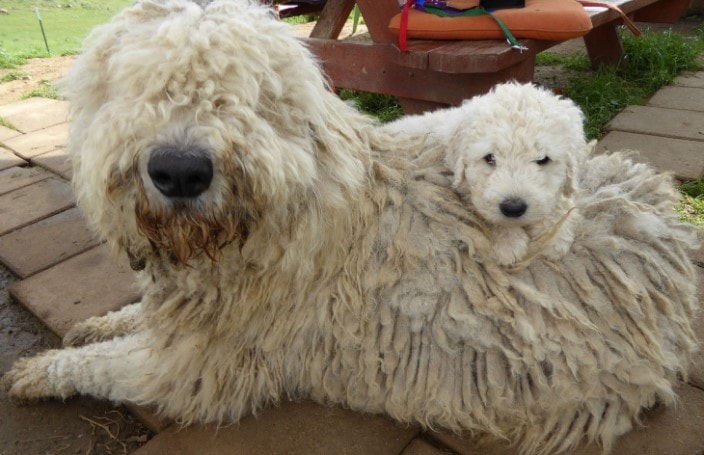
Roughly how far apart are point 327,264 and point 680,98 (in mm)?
4275

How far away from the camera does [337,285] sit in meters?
1.72

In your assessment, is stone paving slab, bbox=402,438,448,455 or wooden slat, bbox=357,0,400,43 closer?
stone paving slab, bbox=402,438,448,455

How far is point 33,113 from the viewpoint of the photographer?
4.90 m

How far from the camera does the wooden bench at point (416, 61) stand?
3000 millimetres

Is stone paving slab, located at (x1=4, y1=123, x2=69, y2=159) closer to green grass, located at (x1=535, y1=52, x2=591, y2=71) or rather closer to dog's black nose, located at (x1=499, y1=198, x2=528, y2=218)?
dog's black nose, located at (x1=499, y1=198, x2=528, y2=218)

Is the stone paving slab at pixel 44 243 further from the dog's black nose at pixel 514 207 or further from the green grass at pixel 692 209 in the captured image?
the green grass at pixel 692 209

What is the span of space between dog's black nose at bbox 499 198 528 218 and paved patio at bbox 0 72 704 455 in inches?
30.1

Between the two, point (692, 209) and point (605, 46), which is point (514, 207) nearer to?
point (692, 209)

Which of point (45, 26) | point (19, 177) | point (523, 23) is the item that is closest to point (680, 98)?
point (523, 23)

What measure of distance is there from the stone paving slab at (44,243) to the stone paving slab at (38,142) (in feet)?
3.70

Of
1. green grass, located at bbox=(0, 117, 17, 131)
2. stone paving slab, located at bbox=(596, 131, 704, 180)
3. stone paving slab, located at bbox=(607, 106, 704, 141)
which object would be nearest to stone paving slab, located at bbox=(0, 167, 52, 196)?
green grass, located at bbox=(0, 117, 17, 131)

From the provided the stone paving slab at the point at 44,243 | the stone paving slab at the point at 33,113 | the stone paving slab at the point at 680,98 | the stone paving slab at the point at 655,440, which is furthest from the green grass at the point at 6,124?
the stone paving slab at the point at 680,98

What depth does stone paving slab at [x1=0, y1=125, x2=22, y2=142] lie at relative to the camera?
4.41 metres

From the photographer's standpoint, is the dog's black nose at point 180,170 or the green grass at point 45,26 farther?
the green grass at point 45,26
